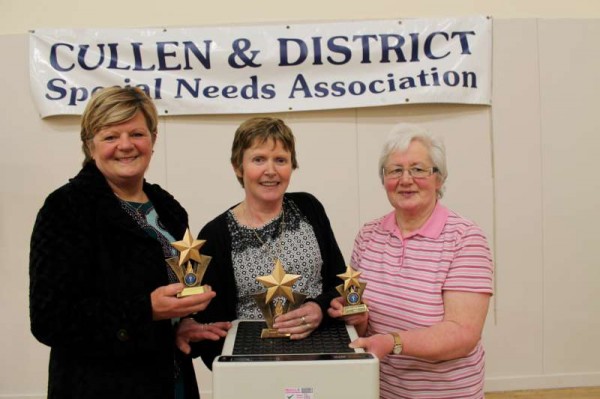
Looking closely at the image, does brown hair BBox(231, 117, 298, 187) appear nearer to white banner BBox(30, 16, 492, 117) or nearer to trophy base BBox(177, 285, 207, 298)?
trophy base BBox(177, 285, 207, 298)

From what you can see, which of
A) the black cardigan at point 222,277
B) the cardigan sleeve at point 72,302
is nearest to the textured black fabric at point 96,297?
the cardigan sleeve at point 72,302

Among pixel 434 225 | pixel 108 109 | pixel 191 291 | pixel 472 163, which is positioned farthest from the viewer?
pixel 472 163

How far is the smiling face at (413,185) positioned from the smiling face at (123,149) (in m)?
0.61

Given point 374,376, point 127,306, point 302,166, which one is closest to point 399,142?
point 374,376

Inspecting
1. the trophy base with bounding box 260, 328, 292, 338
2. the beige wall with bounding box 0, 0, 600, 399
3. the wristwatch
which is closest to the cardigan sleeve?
the trophy base with bounding box 260, 328, 292, 338

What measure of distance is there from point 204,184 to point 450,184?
4.26ft

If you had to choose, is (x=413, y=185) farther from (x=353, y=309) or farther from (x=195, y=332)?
(x=195, y=332)

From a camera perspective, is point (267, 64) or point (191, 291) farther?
point (267, 64)

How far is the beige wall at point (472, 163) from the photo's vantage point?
2727mm

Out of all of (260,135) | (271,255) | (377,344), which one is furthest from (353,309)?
(260,135)

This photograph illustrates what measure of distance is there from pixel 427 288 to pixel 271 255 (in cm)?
39

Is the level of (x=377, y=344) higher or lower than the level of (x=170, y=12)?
lower

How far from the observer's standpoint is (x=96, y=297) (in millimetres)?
1129

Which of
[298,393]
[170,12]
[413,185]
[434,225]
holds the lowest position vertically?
[298,393]
